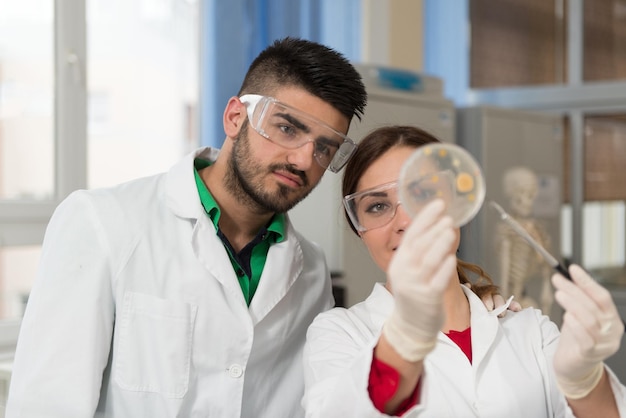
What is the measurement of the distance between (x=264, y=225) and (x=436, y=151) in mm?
746

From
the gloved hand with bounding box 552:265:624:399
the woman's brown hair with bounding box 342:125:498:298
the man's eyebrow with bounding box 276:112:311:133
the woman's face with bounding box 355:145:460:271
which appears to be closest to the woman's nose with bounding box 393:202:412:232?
the woman's face with bounding box 355:145:460:271

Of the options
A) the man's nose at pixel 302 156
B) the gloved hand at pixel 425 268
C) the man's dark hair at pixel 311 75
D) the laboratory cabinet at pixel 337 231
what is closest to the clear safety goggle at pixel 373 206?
the man's nose at pixel 302 156

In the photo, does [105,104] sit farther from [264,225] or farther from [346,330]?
[346,330]

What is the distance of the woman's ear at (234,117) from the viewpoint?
1710 millimetres

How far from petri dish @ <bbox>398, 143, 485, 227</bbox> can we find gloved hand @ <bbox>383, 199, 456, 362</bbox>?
0.17ft

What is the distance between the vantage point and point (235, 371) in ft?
5.31

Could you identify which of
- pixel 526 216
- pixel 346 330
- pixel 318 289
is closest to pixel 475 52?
pixel 526 216

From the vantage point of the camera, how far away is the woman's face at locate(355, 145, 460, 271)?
4.84 feet

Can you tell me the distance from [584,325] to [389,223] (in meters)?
0.47

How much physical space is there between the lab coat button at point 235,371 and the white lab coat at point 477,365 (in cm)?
23

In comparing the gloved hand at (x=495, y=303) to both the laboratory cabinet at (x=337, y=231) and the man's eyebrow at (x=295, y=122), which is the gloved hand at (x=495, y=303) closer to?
the man's eyebrow at (x=295, y=122)

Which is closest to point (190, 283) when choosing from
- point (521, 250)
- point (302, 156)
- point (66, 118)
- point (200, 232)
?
point (200, 232)

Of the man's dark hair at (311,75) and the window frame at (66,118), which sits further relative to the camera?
the window frame at (66,118)

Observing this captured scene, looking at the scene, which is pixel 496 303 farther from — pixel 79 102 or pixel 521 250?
pixel 79 102
